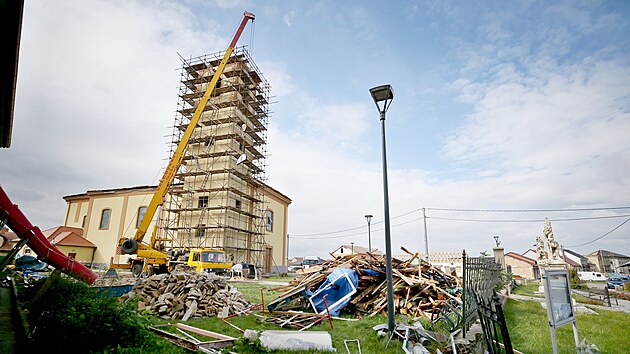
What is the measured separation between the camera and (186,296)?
9484 millimetres

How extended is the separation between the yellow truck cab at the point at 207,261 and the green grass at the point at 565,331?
53.7 ft

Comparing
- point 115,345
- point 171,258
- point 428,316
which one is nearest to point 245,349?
point 115,345

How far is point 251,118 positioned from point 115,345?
30044 millimetres

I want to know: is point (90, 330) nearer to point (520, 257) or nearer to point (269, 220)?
point (269, 220)

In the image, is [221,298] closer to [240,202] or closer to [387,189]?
[387,189]

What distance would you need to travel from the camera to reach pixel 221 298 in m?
9.95

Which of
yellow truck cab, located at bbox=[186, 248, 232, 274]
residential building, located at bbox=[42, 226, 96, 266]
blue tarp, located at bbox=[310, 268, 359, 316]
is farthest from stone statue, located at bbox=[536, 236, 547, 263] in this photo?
residential building, located at bbox=[42, 226, 96, 266]

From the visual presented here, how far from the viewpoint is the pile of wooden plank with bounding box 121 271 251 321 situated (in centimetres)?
896

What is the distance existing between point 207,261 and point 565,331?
61.3 feet

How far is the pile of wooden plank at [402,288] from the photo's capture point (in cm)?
927

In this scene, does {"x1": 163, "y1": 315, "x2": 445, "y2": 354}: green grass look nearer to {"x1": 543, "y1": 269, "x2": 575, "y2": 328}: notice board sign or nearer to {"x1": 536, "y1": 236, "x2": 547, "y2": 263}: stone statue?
{"x1": 543, "y1": 269, "x2": 575, "y2": 328}: notice board sign

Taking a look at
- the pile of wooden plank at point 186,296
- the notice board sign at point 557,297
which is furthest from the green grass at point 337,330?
the notice board sign at point 557,297

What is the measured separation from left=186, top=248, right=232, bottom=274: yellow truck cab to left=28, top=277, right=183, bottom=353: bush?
51.0 ft

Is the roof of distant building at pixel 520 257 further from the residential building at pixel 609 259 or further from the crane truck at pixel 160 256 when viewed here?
the crane truck at pixel 160 256
